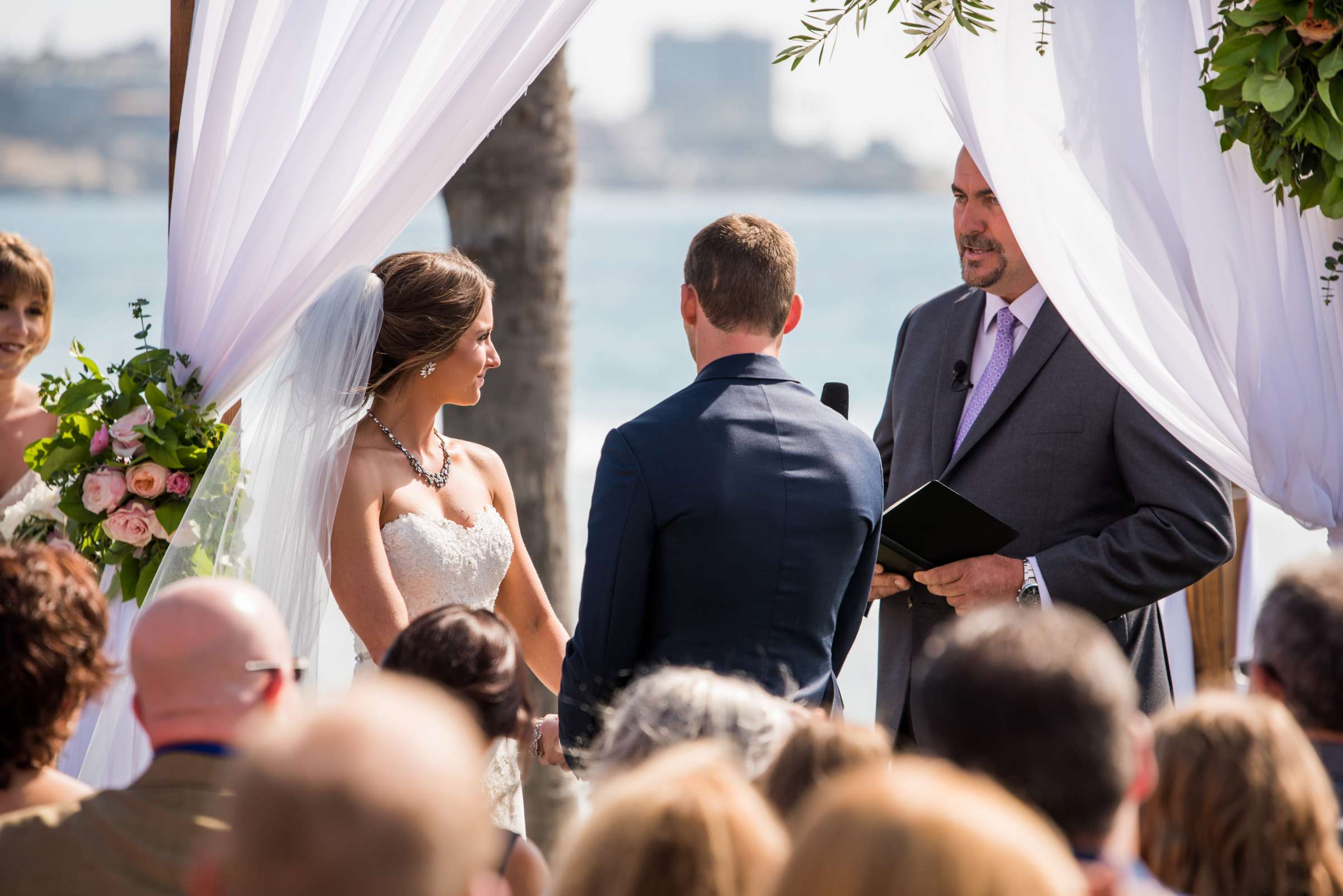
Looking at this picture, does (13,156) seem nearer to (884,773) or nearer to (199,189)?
(199,189)

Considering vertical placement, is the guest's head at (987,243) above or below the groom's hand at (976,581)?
above

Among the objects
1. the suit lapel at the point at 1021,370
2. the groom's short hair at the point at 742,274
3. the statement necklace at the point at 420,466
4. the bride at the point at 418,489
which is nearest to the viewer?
the groom's short hair at the point at 742,274

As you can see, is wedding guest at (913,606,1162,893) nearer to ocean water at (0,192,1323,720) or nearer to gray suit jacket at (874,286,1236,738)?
gray suit jacket at (874,286,1236,738)

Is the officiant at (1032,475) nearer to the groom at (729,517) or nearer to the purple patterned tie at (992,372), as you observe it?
the purple patterned tie at (992,372)

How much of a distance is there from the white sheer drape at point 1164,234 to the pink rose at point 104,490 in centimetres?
209

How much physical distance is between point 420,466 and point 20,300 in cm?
173

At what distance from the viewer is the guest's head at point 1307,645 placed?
201 cm

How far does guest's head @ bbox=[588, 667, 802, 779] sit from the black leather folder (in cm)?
114

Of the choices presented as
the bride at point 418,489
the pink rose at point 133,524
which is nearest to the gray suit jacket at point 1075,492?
the bride at point 418,489

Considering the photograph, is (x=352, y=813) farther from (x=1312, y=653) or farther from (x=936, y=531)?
(x=936, y=531)

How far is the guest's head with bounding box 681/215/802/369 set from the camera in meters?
2.84

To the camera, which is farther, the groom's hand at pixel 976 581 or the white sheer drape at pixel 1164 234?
the groom's hand at pixel 976 581

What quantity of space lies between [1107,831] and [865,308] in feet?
103

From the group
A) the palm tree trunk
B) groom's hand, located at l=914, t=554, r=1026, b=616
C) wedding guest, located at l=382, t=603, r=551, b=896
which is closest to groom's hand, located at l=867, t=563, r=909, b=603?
groom's hand, located at l=914, t=554, r=1026, b=616
